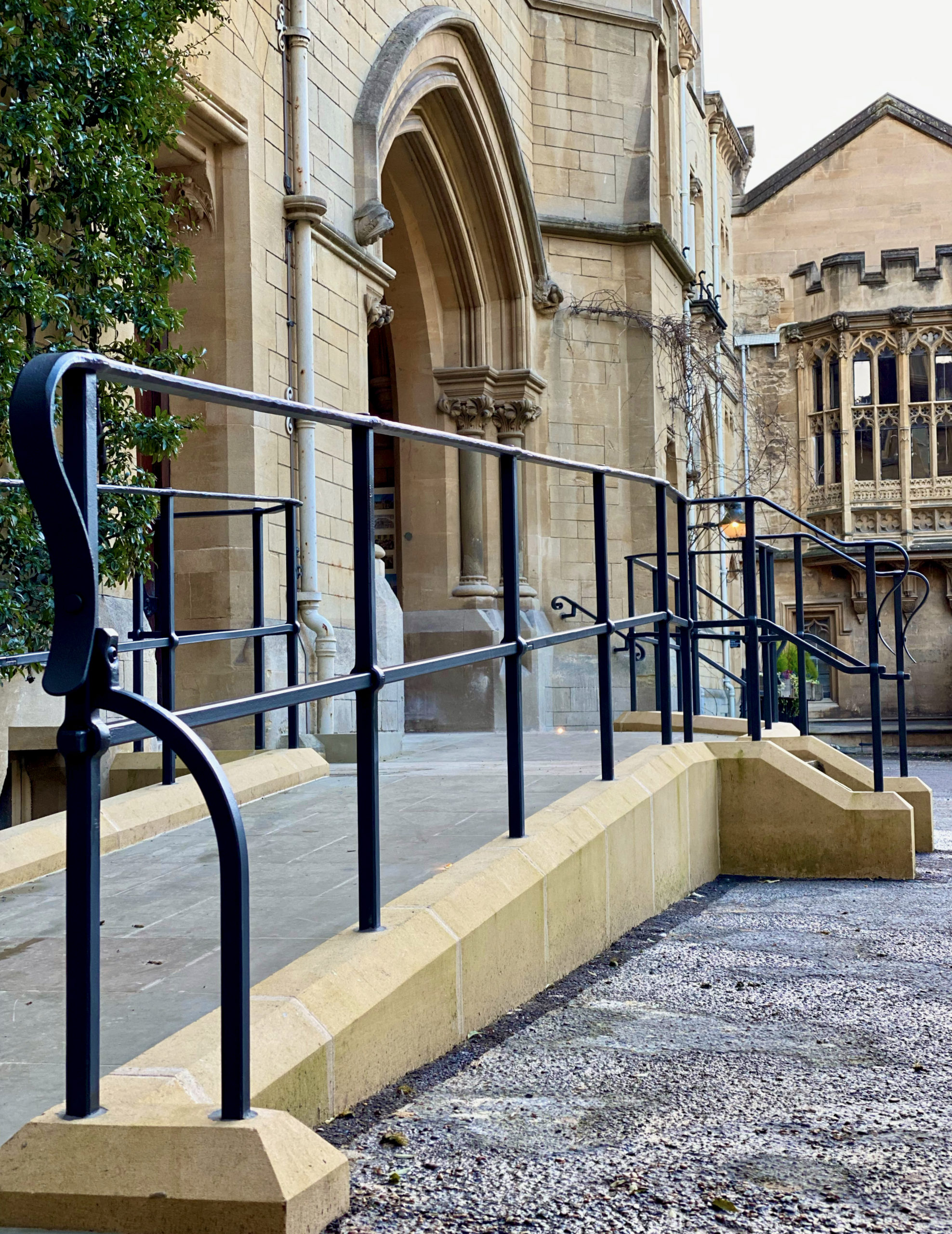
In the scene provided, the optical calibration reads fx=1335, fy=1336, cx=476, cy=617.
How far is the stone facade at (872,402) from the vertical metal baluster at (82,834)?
22.2 m

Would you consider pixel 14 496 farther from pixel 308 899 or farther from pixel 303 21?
pixel 303 21

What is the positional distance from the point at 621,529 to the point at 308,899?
33.7 feet

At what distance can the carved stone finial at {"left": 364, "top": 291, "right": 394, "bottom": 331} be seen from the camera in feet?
30.3

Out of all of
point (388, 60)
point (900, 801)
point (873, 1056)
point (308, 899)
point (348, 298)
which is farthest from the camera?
point (388, 60)

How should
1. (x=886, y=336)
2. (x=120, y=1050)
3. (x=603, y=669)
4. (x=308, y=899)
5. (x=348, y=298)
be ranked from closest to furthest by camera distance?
(x=120, y=1050) < (x=308, y=899) < (x=603, y=669) < (x=348, y=298) < (x=886, y=336)

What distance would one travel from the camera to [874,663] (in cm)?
580

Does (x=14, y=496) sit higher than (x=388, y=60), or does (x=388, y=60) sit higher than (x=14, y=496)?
(x=388, y=60)

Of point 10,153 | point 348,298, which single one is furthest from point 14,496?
point 348,298

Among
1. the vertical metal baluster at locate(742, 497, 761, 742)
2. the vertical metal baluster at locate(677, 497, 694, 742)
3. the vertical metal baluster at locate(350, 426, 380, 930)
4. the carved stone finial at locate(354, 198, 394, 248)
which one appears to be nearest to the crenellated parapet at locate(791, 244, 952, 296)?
the carved stone finial at locate(354, 198, 394, 248)

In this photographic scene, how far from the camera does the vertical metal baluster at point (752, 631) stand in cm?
518

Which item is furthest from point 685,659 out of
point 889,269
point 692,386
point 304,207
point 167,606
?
point 889,269

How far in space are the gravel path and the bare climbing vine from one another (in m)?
10.2

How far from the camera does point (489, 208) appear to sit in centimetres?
1198

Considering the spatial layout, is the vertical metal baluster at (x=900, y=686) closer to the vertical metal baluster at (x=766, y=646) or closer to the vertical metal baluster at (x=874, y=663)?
the vertical metal baluster at (x=874, y=663)
